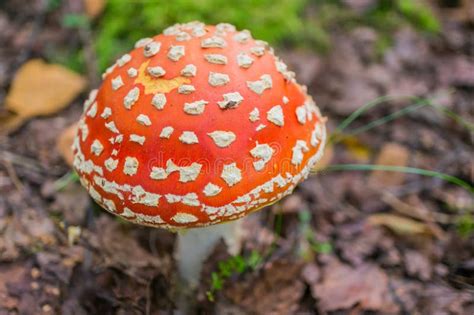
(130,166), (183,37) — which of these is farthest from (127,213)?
(183,37)

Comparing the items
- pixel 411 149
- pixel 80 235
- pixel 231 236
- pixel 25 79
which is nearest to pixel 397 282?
pixel 231 236

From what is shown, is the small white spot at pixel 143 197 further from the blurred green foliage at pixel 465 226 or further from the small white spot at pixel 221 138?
the blurred green foliage at pixel 465 226

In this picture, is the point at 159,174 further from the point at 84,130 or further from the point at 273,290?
the point at 273,290

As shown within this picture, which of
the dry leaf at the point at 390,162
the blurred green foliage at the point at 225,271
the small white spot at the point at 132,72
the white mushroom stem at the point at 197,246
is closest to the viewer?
the small white spot at the point at 132,72

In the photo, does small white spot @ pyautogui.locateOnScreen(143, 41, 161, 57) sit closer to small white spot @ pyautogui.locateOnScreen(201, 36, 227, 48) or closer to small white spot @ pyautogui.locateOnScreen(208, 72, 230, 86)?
small white spot @ pyautogui.locateOnScreen(201, 36, 227, 48)

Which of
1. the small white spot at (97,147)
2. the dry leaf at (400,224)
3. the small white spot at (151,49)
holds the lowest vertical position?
the dry leaf at (400,224)

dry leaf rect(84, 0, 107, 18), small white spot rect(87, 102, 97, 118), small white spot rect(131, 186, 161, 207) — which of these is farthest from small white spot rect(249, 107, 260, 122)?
dry leaf rect(84, 0, 107, 18)

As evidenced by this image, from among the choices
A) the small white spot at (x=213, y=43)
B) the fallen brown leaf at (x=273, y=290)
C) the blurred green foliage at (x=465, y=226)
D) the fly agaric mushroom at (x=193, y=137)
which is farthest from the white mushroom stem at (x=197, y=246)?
the blurred green foliage at (x=465, y=226)
